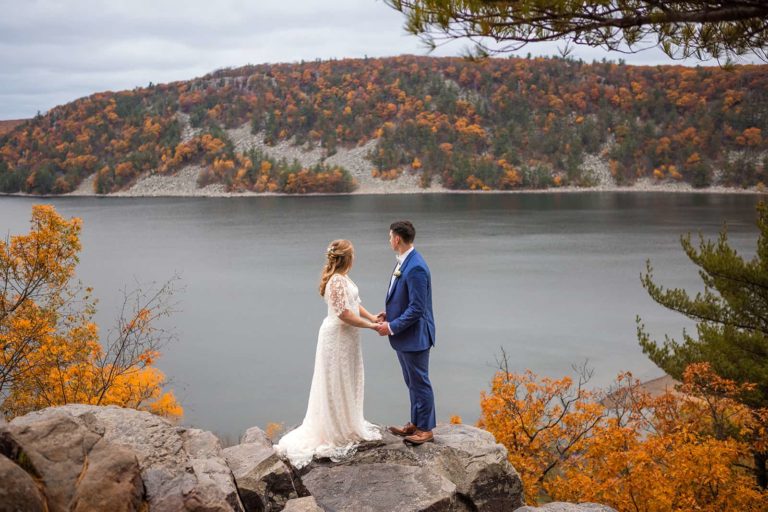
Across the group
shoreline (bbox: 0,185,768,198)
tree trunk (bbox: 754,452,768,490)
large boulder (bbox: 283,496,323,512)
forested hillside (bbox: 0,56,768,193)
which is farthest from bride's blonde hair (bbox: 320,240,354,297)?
A: forested hillside (bbox: 0,56,768,193)

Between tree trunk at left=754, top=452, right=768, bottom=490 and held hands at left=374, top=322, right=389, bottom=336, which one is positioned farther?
tree trunk at left=754, top=452, right=768, bottom=490

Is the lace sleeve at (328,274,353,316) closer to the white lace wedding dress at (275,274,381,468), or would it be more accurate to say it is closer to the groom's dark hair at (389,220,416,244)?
the white lace wedding dress at (275,274,381,468)

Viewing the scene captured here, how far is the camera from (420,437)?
22.5 feet

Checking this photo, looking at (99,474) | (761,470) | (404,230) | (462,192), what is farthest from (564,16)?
(462,192)

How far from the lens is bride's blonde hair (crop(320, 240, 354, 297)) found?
656 cm

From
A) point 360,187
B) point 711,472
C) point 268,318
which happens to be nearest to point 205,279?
point 268,318

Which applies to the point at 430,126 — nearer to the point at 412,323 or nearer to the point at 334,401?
the point at 412,323

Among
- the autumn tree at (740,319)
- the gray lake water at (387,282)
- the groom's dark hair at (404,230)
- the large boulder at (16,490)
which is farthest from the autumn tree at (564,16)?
the gray lake water at (387,282)

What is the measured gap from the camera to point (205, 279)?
136ft

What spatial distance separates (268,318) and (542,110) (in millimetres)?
102570

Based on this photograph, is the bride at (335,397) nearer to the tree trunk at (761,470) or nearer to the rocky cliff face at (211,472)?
the rocky cliff face at (211,472)

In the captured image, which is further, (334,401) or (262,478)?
(334,401)

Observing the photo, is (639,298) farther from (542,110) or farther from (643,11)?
(542,110)

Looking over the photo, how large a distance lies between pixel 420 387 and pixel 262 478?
1801mm
